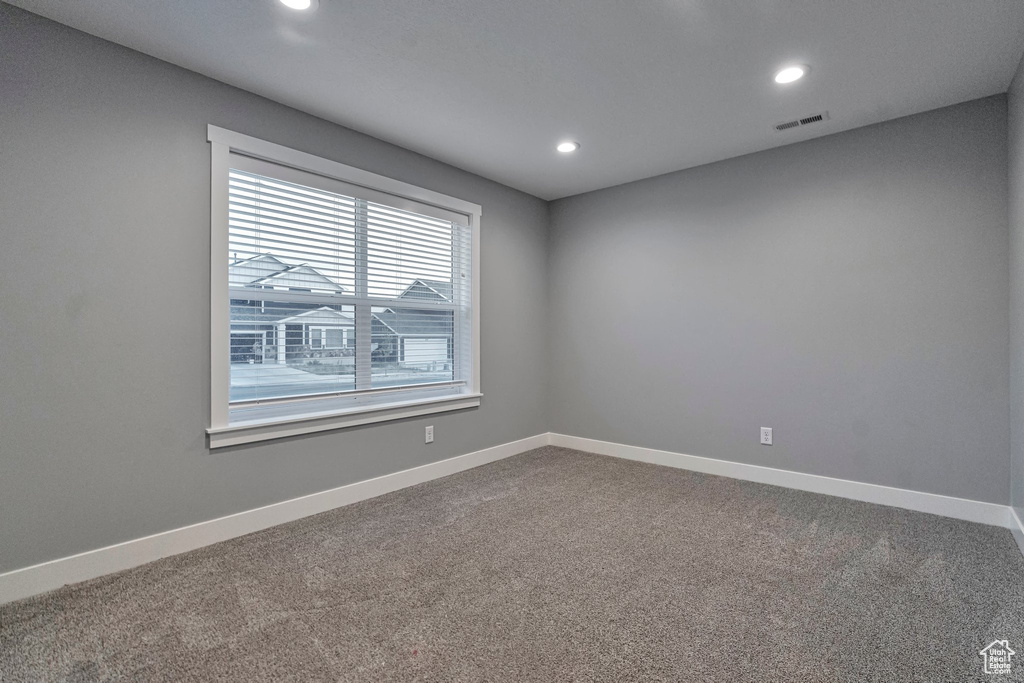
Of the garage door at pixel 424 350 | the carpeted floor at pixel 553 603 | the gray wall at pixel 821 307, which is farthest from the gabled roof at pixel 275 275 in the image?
the gray wall at pixel 821 307

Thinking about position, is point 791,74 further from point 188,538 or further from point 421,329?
point 188,538

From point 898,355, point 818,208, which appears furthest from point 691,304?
point 898,355

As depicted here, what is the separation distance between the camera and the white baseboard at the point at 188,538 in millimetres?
2037

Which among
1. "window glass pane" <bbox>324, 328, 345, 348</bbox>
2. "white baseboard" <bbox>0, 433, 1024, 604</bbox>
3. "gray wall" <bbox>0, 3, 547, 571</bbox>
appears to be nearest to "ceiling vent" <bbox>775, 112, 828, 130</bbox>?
"white baseboard" <bbox>0, 433, 1024, 604</bbox>

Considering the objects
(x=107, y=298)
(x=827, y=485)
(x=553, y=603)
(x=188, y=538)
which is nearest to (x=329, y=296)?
(x=107, y=298)

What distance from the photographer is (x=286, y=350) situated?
2.92 meters

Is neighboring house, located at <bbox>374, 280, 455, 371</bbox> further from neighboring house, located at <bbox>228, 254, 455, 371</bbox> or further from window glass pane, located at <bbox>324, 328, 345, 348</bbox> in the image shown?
window glass pane, located at <bbox>324, 328, 345, 348</bbox>

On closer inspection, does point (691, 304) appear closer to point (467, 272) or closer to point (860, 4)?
point (467, 272)

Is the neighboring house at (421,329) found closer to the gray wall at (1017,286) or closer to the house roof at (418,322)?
the house roof at (418,322)

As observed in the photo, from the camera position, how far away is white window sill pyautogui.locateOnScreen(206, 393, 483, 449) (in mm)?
2629

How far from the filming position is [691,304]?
3984 millimetres

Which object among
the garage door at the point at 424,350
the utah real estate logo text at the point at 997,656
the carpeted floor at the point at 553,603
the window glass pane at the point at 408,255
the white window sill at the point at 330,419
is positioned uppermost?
the window glass pane at the point at 408,255

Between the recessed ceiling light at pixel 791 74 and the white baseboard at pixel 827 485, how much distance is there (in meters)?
2.61

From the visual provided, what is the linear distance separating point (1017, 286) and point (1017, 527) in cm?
131
